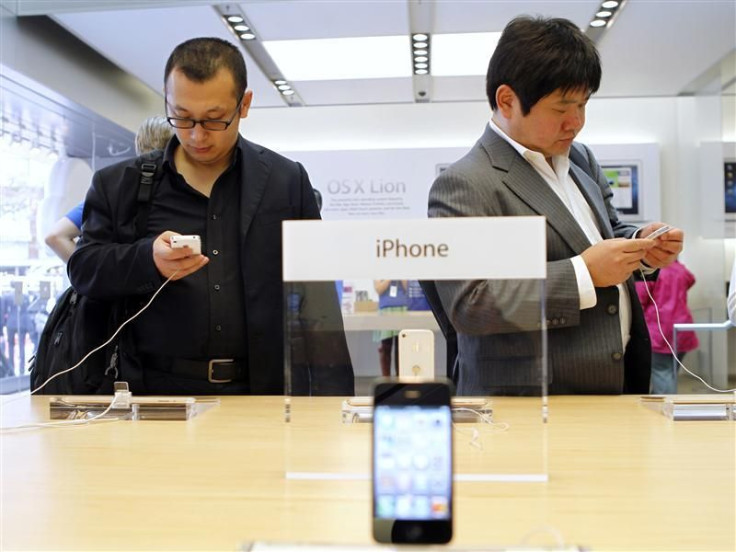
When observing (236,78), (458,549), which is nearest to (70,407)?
(236,78)

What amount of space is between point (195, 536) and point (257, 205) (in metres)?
1.07

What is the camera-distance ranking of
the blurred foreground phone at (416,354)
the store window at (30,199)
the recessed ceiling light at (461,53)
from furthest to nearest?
the recessed ceiling light at (461,53) → the store window at (30,199) → the blurred foreground phone at (416,354)

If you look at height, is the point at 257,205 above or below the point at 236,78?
below

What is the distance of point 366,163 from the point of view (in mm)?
6840

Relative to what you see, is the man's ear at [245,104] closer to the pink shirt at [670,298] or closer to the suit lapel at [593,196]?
the suit lapel at [593,196]

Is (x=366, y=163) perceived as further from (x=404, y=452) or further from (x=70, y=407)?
(x=404, y=452)

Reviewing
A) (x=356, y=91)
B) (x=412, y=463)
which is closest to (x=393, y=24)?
(x=356, y=91)

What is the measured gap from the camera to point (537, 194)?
4.64 feet

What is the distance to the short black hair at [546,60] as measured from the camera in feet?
4.70

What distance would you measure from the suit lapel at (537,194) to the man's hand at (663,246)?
0.44ft

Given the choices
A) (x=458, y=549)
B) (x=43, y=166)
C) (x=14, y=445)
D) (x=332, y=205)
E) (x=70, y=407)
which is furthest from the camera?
(x=332, y=205)

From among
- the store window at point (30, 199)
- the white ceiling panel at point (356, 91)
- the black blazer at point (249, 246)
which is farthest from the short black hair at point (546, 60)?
the white ceiling panel at point (356, 91)

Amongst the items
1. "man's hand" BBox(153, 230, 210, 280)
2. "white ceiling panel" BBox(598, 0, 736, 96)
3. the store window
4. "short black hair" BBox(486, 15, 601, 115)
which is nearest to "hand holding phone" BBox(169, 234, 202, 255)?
"man's hand" BBox(153, 230, 210, 280)

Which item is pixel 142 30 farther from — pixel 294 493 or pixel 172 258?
pixel 294 493
